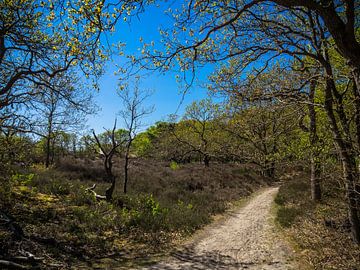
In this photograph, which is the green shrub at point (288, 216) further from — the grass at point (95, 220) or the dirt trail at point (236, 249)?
the grass at point (95, 220)

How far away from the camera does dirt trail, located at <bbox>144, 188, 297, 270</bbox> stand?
7578 millimetres

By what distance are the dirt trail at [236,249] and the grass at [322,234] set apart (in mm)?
548

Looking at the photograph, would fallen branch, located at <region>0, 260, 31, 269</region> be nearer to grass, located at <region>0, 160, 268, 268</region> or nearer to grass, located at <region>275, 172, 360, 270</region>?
grass, located at <region>0, 160, 268, 268</region>

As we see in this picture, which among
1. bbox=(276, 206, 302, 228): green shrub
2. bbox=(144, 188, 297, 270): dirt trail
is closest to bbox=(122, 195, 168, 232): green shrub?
bbox=(144, 188, 297, 270): dirt trail

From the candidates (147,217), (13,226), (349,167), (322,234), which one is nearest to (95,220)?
(147,217)

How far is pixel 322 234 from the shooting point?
8484 millimetres

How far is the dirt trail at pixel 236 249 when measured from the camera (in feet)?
24.9

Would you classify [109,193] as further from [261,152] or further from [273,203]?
[273,203]

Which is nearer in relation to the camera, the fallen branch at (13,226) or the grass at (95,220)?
the fallen branch at (13,226)

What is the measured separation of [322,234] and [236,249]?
109 inches

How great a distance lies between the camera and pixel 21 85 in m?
10.7

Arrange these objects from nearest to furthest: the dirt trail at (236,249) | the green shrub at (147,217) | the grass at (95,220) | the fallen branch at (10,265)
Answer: the fallen branch at (10,265) < the dirt trail at (236,249) < the grass at (95,220) < the green shrub at (147,217)

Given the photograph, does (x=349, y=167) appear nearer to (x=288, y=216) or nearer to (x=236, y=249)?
(x=236, y=249)

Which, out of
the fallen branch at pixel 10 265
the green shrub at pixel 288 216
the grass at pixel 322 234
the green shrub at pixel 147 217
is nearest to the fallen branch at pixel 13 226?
the fallen branch at pixel 10 265
